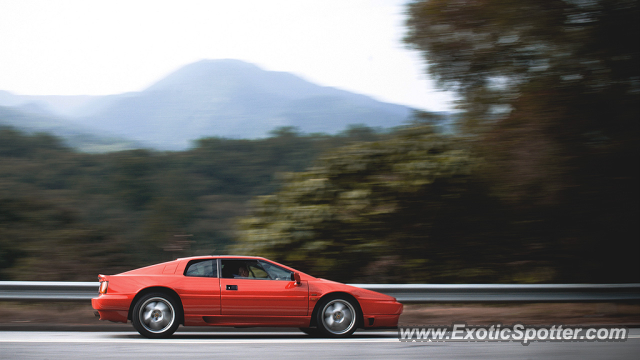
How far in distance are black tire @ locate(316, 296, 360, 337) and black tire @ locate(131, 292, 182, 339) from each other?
1.89m

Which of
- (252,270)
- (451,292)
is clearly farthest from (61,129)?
(451,292)

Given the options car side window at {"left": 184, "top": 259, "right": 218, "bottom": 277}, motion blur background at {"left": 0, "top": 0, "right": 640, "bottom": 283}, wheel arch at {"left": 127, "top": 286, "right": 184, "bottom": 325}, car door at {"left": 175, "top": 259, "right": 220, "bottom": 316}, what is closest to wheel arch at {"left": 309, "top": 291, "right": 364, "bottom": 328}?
car door at {"left": 175, "top": 259, "right": 220, "bottom": 316}

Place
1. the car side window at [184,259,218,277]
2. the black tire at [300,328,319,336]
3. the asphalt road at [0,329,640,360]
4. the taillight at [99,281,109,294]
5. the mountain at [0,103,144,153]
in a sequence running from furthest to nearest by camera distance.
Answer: the mountain at [0,103,144,153]
the black tire at [300,328,319,336]
the car side window at [184,259,218,277]
the taillight at [99,281,109,294]
the asphalt road at [0,329,640,360]

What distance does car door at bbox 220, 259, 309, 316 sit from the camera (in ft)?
23.1

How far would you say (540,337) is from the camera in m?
7.23

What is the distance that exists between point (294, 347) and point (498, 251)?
7288 millimetres

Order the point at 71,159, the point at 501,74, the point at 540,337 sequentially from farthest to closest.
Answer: the point at 71,159
the point at 501,74
the point at 540,337

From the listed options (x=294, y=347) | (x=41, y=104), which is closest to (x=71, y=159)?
(x=41, y=104)

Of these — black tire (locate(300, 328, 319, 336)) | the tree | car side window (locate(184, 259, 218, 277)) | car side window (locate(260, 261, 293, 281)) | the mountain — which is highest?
the mountain

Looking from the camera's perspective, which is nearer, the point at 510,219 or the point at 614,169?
the point at 614,169

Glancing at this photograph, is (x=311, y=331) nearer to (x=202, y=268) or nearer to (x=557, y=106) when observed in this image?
(x=202, y=268)

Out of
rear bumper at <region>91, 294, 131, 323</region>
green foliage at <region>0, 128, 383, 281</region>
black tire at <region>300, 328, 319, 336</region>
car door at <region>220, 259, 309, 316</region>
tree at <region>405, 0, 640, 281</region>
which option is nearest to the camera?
rear bumper at <region>91, 294, 131, 323</region>

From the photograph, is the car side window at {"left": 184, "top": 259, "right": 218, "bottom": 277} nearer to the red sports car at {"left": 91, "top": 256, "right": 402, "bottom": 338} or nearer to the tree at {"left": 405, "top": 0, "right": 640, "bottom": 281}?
the red sports car at {"left": 91, "top": 256, "right": 402, "bottom": 338}

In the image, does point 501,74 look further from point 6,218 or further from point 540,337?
point 6,218
